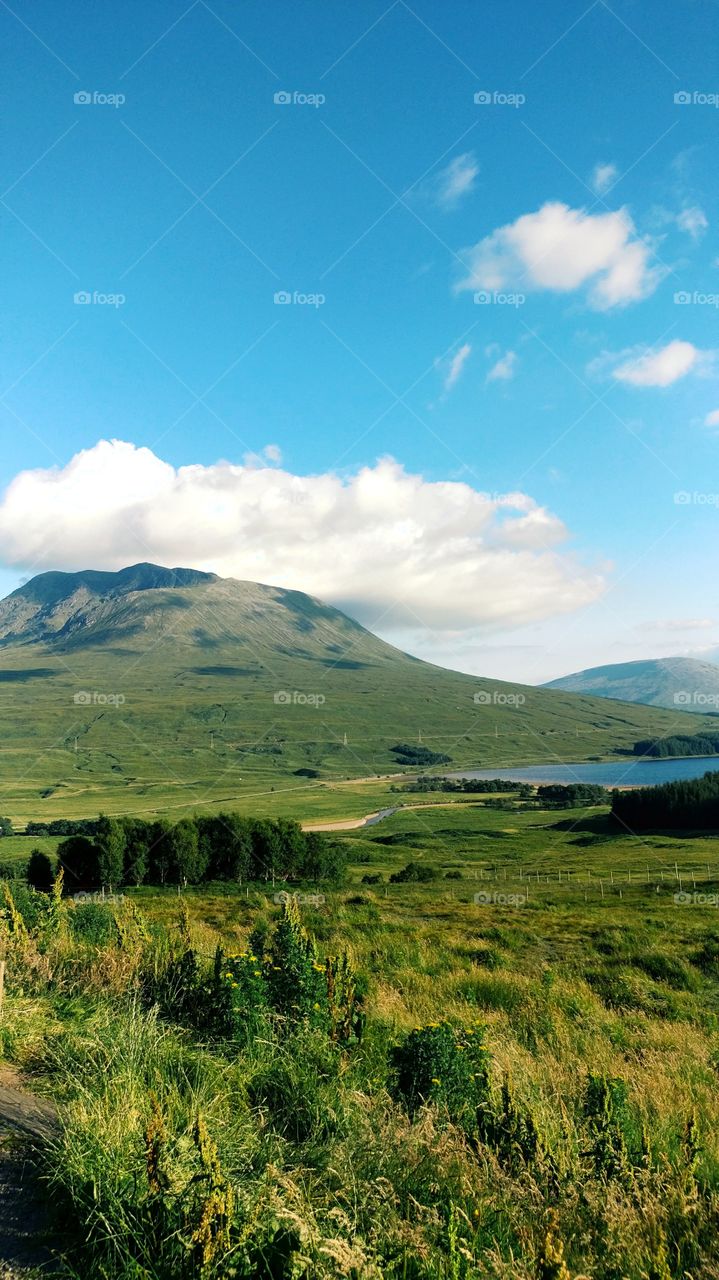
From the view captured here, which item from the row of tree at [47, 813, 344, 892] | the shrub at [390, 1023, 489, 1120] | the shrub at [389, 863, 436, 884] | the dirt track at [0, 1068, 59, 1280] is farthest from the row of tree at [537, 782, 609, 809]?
the dirt track at [0, 1068, 59, 1280]

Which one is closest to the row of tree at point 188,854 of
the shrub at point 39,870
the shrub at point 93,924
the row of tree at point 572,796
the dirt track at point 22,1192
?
the shrub at point 39,870

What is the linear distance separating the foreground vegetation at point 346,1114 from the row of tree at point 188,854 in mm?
55999

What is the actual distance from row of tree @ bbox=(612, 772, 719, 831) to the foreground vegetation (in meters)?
117

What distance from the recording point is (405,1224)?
16.8 feet

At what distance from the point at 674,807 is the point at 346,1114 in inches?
5197

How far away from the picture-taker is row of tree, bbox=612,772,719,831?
4702 inches

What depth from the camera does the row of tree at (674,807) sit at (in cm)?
11944

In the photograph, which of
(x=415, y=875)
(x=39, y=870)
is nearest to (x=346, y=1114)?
(x=39, y=870)

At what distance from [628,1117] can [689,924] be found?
93.4 ft

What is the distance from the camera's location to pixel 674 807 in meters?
124

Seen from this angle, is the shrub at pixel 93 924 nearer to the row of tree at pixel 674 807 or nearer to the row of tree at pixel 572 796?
the row of tree at pixel 674 807

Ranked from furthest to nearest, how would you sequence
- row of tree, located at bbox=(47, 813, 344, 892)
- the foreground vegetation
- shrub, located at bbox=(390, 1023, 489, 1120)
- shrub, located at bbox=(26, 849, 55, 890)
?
A: row of tree, located at bbox=(47, 813, 344, 892), shrub, located at bbox=(26, 849, 55, 890), shrub, located at bbox=(390, 1023, 489, 1120), the foreground vegetation

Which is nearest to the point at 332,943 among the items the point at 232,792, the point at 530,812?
the point at 530,812

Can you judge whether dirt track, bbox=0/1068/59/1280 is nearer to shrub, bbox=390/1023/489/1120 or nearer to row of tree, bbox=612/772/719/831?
shrub, bbox=390/1023/489/1120
